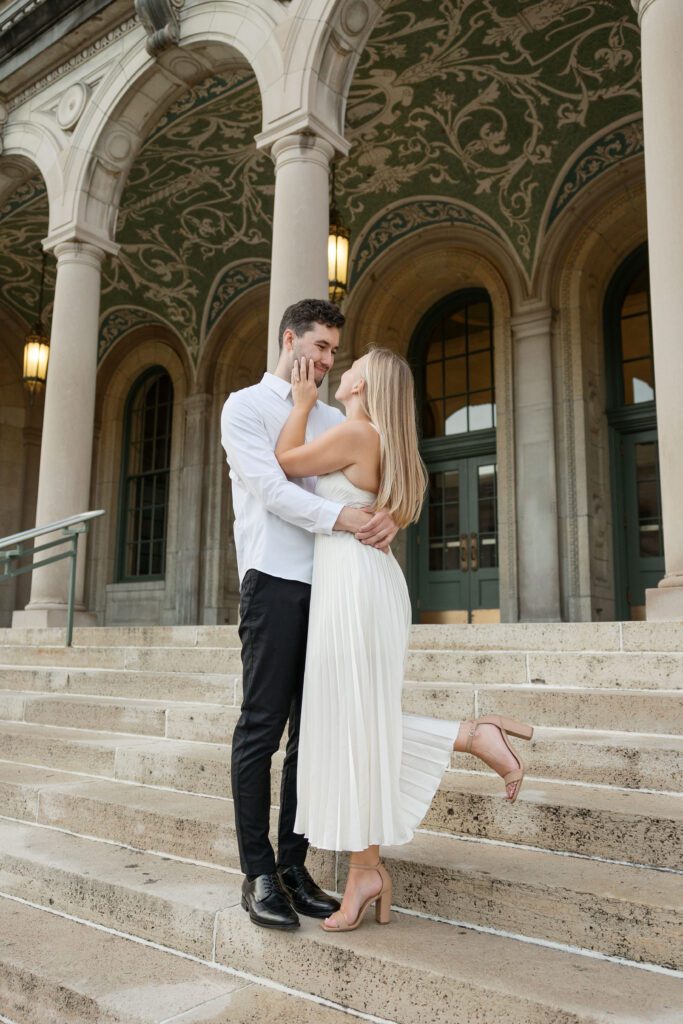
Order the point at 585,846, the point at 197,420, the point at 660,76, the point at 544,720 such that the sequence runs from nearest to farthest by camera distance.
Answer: the point at 585,846 < the point at 544,720 < the point at 660,76 < the point at 197,420

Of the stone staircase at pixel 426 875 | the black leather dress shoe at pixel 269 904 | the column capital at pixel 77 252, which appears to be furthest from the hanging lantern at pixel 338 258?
the black leather dress shoe at pixel 269 904

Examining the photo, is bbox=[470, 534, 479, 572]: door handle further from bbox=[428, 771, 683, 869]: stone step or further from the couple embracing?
the couple embracing

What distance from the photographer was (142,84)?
860 centimetres

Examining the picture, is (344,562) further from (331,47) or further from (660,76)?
(331,47)

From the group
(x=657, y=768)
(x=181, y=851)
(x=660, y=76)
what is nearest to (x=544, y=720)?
(x=657, y=768)

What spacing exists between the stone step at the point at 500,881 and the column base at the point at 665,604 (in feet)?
7.79

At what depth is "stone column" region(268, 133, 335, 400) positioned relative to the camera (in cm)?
670

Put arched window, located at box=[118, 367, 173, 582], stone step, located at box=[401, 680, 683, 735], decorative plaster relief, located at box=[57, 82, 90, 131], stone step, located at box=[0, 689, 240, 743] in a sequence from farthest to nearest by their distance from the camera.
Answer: arched window, located at box=[118, 367, 173, 582], decorative plaster relief, located at box=[57, 82, 90, 131], stone step, located at box=[0, 689, 240, 743], stone step, located at box=[401, 680, 683, 735]

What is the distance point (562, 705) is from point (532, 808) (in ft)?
2.89

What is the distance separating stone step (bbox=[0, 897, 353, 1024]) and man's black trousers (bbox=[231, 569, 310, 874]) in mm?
317

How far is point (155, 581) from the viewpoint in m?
14.3

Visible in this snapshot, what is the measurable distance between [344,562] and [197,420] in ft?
39.5

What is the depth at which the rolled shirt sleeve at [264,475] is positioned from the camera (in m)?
2.35

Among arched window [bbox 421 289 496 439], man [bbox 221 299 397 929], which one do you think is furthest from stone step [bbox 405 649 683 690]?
arched window [bbox 421 289 496 439]
